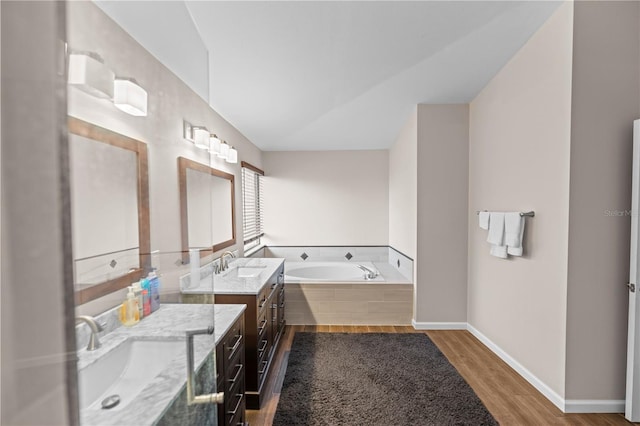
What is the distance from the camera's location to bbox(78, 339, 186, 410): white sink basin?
1.75ft

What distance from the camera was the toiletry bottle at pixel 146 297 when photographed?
2.47 feet

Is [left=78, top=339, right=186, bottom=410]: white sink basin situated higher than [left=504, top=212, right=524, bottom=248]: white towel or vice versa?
[left=504, top=212, right=524, bottom=248]: white towel

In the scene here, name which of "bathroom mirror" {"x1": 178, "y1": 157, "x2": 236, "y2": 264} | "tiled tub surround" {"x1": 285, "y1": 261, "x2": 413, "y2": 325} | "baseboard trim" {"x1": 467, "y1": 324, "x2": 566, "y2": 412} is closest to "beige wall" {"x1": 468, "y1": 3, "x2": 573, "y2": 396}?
"baseboard trim" {"x1": 467, "y1": 324, "x2": 566, "y2": 412}

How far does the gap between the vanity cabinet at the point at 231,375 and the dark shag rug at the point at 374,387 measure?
44 cm

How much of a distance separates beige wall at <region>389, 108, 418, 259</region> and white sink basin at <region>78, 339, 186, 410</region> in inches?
116

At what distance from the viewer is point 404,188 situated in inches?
154

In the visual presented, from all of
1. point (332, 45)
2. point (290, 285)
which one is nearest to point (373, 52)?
point (332, 45)

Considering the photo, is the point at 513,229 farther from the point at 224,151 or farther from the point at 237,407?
the point at 224,151

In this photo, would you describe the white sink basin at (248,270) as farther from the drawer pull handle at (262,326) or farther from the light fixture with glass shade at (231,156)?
the light fixture with glass shade at (231,156)

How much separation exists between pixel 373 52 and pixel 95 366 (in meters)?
2.29

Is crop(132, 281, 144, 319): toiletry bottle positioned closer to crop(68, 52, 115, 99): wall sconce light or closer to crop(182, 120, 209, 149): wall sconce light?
crop(68, 52, 115, 99): wall sconce light

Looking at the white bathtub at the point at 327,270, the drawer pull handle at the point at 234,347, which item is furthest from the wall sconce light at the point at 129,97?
the white bathtub at the point at 327,270

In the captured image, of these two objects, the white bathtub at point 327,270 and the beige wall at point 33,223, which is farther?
the white bathtub at point 327,270

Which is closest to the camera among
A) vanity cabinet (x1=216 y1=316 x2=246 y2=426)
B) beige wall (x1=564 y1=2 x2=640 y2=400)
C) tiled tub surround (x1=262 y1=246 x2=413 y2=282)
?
vanity cabinet (x1=216 y1=316 x2=246 y2=426)
